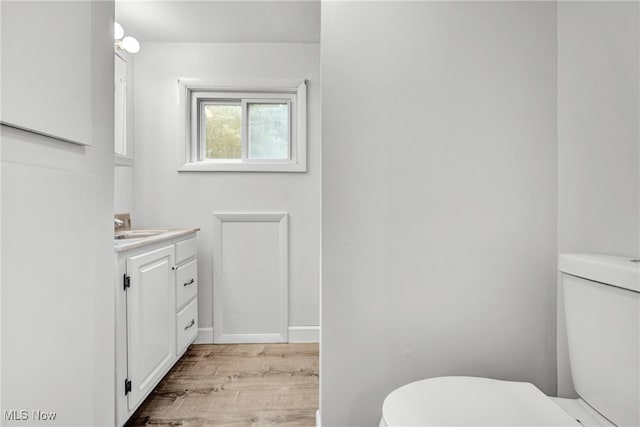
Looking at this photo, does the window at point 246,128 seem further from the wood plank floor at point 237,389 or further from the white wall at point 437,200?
the white wall at point 437,200

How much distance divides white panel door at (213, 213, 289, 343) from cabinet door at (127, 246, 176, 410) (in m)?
0.65

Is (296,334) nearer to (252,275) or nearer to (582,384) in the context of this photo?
(252,275)

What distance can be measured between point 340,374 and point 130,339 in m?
0.93

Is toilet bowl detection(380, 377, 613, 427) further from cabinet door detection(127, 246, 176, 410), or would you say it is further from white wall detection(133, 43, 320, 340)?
white wall detection(133, 43, 320, 340)

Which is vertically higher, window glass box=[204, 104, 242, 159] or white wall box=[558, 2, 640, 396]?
window glass box=[204, 104, 242, 159]

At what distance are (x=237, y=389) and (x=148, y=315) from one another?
25.5 inches

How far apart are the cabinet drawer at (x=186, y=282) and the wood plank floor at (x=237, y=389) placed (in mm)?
427

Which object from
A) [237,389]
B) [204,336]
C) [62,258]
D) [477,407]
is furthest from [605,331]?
[204,336]

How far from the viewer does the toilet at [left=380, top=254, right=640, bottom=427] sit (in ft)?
3.00

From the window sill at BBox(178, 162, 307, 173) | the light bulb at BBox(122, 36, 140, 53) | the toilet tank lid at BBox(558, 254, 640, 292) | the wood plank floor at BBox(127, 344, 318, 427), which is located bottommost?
the wood plank floor at BBox(127, 344, 318, 427)

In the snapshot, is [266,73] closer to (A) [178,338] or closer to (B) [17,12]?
(A) [178,338]

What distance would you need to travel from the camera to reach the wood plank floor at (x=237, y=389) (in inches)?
67.5

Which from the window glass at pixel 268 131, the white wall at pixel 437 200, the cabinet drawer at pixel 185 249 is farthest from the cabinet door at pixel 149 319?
the window glass at pixel 268 131

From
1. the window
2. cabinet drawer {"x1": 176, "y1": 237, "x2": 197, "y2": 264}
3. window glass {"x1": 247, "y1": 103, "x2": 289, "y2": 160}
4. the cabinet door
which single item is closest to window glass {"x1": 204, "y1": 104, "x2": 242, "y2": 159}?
the window
